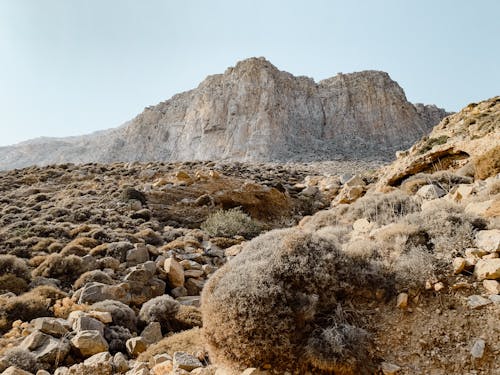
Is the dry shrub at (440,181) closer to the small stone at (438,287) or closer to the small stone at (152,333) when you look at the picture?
the small stone at (438,287)

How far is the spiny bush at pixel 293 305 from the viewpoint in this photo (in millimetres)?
3908

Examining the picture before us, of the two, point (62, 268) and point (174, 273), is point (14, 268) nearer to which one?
point (62, 268)

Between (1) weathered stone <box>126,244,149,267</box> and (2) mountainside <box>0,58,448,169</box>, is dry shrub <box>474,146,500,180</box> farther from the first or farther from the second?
(2) mountainside <box>0,58,448,169</box>

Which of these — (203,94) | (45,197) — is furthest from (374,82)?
Answer: (45,197)

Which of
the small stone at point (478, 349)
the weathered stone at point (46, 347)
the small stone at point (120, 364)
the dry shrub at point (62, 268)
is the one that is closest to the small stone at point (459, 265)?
the small stone at point (478, 349)

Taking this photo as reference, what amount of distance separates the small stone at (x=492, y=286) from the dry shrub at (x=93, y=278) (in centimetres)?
710

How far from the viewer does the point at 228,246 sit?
13.6m

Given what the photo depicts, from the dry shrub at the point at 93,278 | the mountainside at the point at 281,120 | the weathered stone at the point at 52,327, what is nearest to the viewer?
the weathered stone at the point at 52,327

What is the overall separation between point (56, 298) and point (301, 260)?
5.51 metres

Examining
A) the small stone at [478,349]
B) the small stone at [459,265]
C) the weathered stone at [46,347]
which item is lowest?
the weathered stone at [46,347]

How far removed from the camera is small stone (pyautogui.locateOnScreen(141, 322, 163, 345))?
6141 mm

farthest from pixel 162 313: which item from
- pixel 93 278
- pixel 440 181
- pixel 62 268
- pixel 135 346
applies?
pixel 440 181

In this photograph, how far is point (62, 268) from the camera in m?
9.21

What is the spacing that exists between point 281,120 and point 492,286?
166ft
